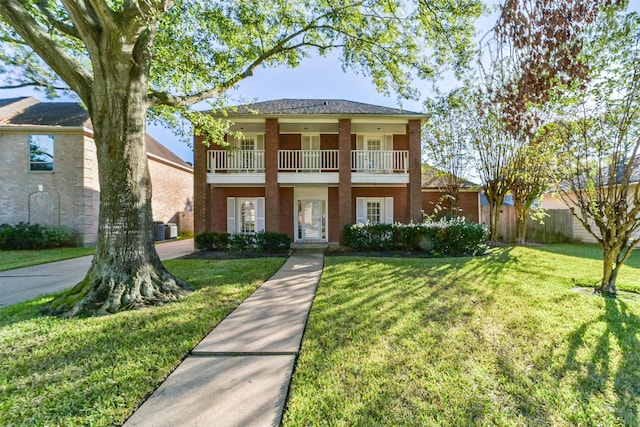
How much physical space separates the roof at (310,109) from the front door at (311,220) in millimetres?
4344

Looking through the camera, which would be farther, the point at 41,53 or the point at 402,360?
the point at 41,53

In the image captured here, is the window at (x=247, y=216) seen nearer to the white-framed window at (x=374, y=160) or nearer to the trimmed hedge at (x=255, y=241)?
the trimmed hedge at (x=255, y=241)

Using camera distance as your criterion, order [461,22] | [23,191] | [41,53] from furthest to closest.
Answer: [23,191] → [461,22] → [41,53]

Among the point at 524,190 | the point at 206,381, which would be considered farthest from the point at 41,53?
the point at 524,190

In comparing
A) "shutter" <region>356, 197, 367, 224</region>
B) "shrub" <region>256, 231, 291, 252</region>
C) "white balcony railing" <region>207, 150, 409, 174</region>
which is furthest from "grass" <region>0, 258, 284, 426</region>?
"shutter" <region>356, 197, 367, 224</region>

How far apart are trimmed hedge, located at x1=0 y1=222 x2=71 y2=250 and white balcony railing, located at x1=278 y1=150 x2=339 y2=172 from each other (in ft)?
35.5

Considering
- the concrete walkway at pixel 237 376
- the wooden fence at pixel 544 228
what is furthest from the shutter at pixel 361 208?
the concrete walkway at pixel 237 376

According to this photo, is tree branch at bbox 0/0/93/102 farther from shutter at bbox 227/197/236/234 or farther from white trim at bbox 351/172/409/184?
white trim at bbox 351/172/409/184

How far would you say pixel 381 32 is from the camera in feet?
25.9

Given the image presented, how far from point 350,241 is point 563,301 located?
6847mm

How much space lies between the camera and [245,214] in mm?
13602

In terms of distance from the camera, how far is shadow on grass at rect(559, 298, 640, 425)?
7.61 ft

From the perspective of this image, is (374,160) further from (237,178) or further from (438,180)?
(237,178)

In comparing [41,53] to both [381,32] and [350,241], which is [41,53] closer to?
[381,32]
